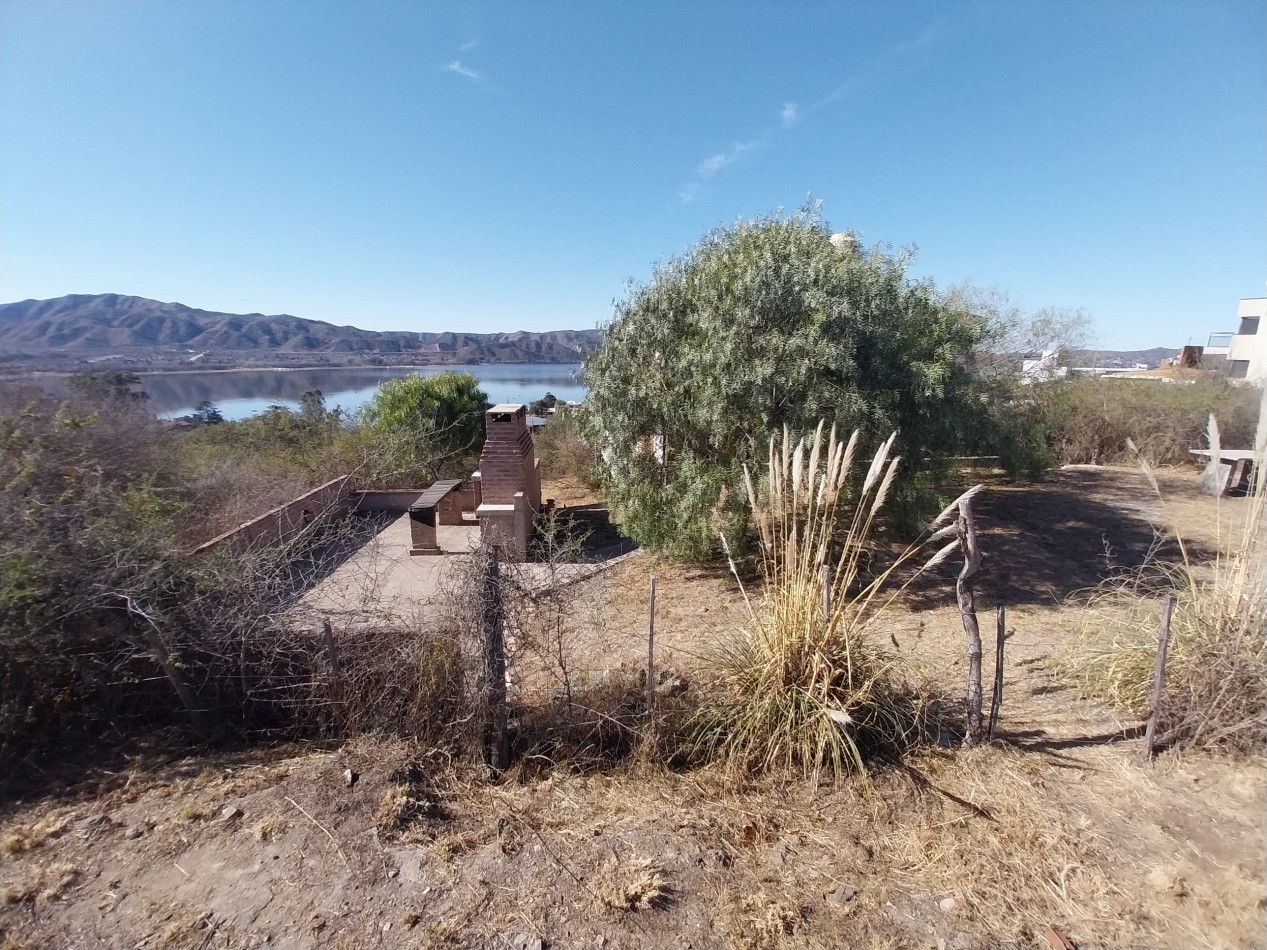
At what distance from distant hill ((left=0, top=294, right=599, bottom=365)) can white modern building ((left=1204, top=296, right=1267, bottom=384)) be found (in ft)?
59.4

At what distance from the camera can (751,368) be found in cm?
603

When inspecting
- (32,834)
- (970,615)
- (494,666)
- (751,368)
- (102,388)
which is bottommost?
(32,834)

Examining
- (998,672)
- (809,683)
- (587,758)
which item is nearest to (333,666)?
(587,758)

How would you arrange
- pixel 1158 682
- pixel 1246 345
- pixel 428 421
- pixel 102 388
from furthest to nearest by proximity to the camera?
pixel 1246 345 → pixel 428 421 → pixel 102 388 → pixel 1158 682

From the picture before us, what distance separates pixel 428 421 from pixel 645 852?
1117cm

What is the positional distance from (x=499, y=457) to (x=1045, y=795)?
7.02 metres

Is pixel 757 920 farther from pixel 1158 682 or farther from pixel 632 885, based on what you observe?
pixel 1158 682

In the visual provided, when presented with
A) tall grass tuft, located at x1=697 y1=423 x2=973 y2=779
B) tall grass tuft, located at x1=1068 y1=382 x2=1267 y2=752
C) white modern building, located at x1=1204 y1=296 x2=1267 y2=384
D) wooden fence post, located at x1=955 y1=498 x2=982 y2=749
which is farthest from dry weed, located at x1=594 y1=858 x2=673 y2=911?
white modern building, located at x1=1204 y1=296 x2=1267 y2=384

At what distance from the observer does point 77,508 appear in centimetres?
358

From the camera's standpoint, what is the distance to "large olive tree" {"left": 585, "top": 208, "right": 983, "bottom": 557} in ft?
19.6

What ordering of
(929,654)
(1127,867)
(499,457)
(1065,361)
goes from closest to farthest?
(1127,867) → (929,654) → (499,457) → (1065,361)

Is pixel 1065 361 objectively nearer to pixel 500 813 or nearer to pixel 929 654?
pixel 929 654

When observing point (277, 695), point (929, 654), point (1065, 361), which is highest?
point (1065, 361)

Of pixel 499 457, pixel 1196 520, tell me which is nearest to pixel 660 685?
pixel 499 457
